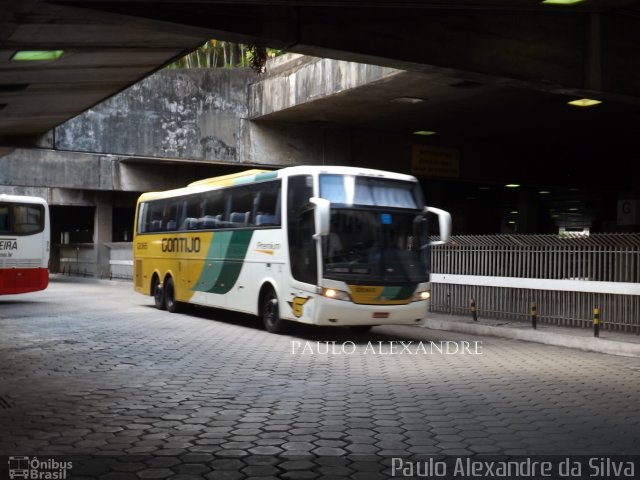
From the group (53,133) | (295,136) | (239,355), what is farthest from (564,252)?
(53,133)

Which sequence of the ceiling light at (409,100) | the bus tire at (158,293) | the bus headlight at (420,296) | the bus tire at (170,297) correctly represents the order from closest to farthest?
1. the bus headlight at (420,296)
2. the ceiling light at (409,100)
3. the bus tire at (170,297)
4. the bus tire at (158,293)

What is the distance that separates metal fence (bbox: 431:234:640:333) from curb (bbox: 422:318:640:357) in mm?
1316

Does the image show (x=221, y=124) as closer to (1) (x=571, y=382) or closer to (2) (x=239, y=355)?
(2) (x=239, y=355)

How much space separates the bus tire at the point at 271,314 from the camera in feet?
51.5

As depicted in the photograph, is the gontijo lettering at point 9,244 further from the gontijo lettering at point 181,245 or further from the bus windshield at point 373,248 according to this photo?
the bus windshield at point 373,248

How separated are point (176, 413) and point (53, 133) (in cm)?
1685

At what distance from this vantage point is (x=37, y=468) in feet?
18.6

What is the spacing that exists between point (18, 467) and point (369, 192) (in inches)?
393

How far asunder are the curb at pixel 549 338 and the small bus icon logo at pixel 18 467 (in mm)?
10670

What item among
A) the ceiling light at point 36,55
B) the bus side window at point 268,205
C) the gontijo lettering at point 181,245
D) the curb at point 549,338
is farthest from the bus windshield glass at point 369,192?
the gontijo lettering at point 181,245

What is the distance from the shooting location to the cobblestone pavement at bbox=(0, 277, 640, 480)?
6219mm

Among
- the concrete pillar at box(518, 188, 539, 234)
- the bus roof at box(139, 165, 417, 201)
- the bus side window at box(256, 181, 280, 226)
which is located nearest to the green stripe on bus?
the bus side window at box(256, 181, 280, 226)

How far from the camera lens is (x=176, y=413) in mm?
7773

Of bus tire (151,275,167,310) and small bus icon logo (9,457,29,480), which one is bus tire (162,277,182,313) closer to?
bus tire (151,275,167,310)
